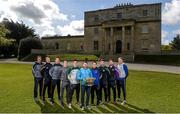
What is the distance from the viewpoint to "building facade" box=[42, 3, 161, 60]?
174 ft

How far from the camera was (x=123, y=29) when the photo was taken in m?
54.6

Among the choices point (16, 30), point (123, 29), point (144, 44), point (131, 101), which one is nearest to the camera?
point (131, 101)

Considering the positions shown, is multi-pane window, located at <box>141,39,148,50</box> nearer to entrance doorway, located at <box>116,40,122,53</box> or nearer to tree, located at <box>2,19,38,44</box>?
entrance doorway, located at <box>116,40,122,53</box>

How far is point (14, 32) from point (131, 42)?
3361cm

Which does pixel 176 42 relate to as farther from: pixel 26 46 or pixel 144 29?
pixel 26 46

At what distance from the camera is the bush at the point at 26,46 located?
188 feet

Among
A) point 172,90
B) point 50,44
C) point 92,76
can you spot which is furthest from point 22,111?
point 50,44

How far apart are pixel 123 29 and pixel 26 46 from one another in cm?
2074

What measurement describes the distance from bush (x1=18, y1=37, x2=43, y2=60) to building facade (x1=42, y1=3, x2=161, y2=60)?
11.1m

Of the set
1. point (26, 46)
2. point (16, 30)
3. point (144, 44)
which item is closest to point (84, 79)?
point (144, 44)

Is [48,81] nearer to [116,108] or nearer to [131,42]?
[116,108]

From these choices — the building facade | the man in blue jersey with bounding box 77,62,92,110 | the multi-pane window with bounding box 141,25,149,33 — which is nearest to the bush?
the building facade

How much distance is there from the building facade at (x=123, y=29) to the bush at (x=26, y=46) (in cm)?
1113

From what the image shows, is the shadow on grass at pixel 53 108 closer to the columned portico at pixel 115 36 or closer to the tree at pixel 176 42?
the columned portico at pixel 115 36
